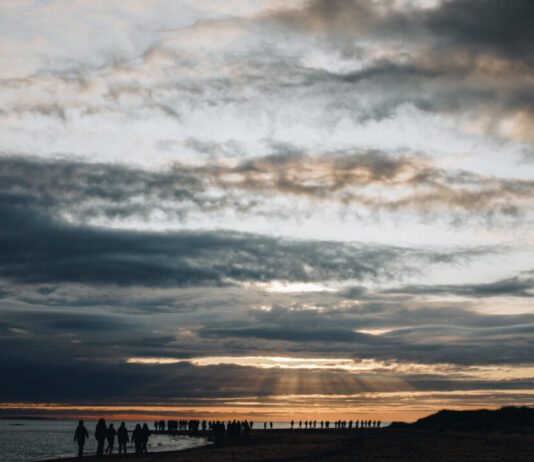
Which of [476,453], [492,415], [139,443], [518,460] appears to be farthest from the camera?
[492,415]

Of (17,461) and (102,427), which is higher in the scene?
(102,427)

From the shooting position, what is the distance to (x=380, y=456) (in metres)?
39.3

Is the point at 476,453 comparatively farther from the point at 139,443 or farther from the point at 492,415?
the point at 492,415

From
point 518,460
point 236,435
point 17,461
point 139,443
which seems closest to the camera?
point 518,460

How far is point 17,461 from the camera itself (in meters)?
55.0

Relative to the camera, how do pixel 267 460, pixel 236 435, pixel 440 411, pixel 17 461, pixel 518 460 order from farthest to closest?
pixel 440 411
pixel 236 435
pixel 17 461
pixel 267 460
pixel 518 460

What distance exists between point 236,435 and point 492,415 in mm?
38823

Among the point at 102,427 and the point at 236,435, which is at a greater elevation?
the point at 102,427

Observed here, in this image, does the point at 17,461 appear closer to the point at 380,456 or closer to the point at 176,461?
the point at 176,461

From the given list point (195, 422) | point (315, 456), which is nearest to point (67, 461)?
point (315, 456)

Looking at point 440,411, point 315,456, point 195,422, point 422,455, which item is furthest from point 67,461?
point 440,411

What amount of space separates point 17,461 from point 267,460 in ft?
94.2

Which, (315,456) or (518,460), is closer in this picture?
(518,460)

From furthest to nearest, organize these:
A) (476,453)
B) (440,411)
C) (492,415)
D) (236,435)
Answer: (440,411) → (492,415) → (236,435) → (476,453)
